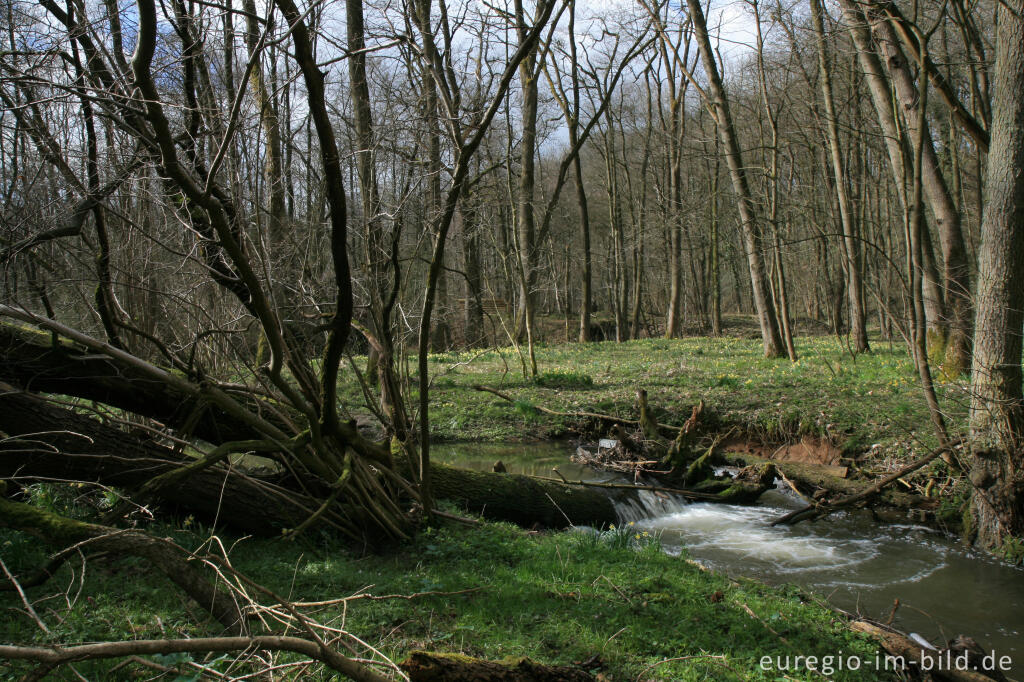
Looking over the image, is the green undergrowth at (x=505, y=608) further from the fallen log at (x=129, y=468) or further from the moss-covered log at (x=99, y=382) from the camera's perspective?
the moss-covered log at (x=99, y=382)

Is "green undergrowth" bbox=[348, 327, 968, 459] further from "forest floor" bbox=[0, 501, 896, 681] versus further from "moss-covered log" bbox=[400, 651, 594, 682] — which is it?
"moss-covered log" bbox=[400, 651, 594, 682]

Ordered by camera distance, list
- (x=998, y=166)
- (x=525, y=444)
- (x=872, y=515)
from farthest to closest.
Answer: (x=525, y=444)
(x=872, y=515)
(x=998, y=166)

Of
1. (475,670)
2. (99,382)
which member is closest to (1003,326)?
(475,670)

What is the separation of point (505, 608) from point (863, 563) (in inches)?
163

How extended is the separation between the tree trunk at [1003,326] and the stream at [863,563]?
0.59 meters

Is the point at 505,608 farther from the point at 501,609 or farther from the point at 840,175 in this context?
the point at 840,175

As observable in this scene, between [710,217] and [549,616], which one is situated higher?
[710,217]

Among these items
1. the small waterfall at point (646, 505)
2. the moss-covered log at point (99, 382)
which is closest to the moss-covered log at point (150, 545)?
the moss-covered log at point (99, 382)

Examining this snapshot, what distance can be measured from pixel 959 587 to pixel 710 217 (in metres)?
22.0

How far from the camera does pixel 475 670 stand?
2.94 m

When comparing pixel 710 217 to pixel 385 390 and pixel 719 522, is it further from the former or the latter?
pixel 385 390

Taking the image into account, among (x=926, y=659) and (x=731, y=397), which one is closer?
(x=926, y=659)

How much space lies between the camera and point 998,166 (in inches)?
248

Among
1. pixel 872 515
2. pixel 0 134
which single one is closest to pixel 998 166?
pixel 872 515
